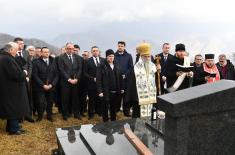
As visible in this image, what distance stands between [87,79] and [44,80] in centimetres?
131

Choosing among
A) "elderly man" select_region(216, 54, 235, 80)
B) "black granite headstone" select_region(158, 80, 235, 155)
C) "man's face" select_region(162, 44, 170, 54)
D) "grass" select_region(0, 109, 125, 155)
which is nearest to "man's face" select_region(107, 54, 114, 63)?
"grass" select_region(0, 109, 125, 155)

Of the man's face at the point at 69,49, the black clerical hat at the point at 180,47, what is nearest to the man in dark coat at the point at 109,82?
the man's face at the point at 69,49

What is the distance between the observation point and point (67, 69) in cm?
1005

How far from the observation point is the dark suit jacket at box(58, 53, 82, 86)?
997 cm

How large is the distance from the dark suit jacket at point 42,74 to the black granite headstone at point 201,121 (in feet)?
20.0

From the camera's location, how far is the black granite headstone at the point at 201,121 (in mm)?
4023

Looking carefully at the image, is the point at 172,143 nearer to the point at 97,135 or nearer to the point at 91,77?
the point at 97,135

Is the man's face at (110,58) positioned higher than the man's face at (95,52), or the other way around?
the man's face at (95,52)

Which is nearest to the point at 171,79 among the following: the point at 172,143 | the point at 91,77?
the point at 91,77

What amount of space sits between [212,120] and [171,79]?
4.64m

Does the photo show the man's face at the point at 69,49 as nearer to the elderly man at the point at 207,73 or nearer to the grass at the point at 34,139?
the grass at the point at 34,139

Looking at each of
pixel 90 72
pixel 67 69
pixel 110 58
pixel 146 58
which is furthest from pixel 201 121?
pixel 90 72

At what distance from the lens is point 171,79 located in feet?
28.8

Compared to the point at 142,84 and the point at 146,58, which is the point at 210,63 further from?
the point at 142,84
